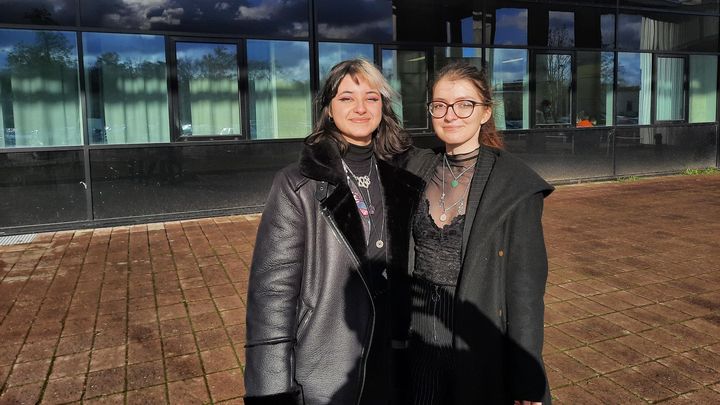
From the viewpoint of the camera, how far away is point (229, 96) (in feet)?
29.2

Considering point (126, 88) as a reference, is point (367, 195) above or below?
below

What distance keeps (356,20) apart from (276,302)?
8267 mm

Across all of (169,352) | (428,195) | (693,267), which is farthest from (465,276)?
(693,267)

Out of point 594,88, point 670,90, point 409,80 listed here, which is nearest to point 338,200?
point 409,80

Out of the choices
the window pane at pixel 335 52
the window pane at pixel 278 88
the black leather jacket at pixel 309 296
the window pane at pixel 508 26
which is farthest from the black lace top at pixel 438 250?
the window pane at pixel 508 26

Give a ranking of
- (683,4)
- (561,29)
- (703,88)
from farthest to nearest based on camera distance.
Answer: (703,88) → (683,4) → (561,29)

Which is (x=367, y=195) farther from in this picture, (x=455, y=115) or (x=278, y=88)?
(x=278, y=88)

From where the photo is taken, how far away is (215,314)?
14.9 feet

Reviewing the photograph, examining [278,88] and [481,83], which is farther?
[278,88]

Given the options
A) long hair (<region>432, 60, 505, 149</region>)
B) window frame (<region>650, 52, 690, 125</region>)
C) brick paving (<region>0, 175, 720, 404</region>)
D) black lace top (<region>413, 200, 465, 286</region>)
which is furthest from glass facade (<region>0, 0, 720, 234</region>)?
black lace top (<region>413, 200, 465, 286</region>)

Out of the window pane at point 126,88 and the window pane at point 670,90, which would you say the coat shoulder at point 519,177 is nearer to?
the window pane at point 126,88

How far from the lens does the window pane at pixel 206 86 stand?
8586mm

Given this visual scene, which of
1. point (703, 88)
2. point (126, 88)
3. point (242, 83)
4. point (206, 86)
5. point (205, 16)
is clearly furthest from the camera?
point (703, 88)

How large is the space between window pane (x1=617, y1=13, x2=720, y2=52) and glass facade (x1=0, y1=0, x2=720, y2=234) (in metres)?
0.04
